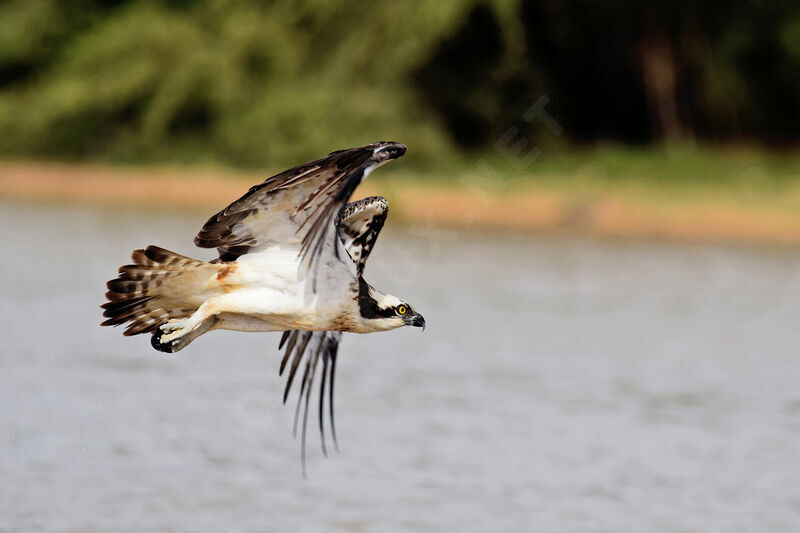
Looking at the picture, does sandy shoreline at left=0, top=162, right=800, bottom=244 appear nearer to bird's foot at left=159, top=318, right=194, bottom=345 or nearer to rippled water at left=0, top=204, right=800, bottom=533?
rippled water at left=0, top=204, right=800, bottom=533

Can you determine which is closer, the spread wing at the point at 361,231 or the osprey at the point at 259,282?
the osprey at the point at 259,282

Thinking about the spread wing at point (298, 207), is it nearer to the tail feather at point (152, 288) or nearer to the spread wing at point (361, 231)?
the tail feather at point (152, 288)

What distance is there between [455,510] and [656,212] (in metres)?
11.1

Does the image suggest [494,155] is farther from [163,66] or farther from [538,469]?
[538,469]

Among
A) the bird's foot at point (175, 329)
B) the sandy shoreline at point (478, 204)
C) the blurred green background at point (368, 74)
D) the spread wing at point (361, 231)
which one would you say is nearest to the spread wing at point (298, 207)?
the bird's foot at point (175, 329)

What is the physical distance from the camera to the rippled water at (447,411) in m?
7.87

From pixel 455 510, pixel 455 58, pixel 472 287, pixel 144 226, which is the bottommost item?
pixel 455 510

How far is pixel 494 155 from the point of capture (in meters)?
21.8

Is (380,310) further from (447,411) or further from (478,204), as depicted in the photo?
(478,204)

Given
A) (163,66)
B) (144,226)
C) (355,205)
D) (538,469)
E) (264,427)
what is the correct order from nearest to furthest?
(355,205)
(538,469)
(264,427)
(144,226)
(163,66)

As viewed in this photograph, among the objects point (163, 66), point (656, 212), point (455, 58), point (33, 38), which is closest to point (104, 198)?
point (163, 66)

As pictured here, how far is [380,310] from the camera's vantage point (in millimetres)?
6738

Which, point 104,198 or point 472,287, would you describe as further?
point 104,198

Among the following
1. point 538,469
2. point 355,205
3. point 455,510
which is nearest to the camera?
point 355,205
